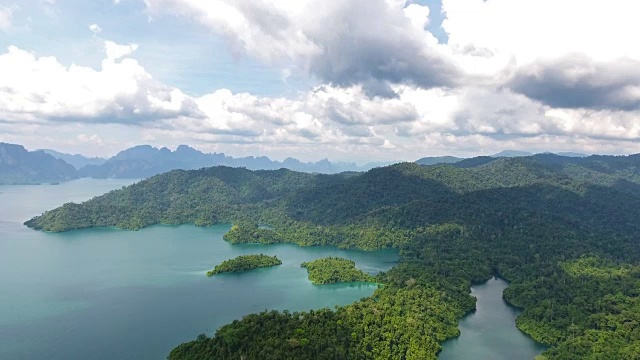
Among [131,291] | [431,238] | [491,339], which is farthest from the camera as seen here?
[431,238]

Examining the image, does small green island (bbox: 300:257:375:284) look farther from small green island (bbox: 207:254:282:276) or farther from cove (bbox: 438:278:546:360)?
cove (bbox: 438:278:546:360)

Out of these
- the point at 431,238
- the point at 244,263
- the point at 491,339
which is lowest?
the point at 491,339

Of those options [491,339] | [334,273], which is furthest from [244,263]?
[491,339]

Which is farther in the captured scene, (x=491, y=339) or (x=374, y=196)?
(x=374, y=196)

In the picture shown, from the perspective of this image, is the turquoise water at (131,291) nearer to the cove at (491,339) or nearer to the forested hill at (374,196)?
the cove at (491,339)

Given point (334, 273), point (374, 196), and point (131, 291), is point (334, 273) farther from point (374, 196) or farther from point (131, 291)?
point (374, 196)

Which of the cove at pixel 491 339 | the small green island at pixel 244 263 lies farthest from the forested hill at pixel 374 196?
the cove at pixel 491 339

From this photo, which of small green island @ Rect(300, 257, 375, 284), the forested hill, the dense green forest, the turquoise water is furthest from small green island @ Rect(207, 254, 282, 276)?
the forested hill

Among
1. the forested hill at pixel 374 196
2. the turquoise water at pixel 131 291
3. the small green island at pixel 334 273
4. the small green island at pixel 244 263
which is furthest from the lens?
the forested hill at pixel 374 196
